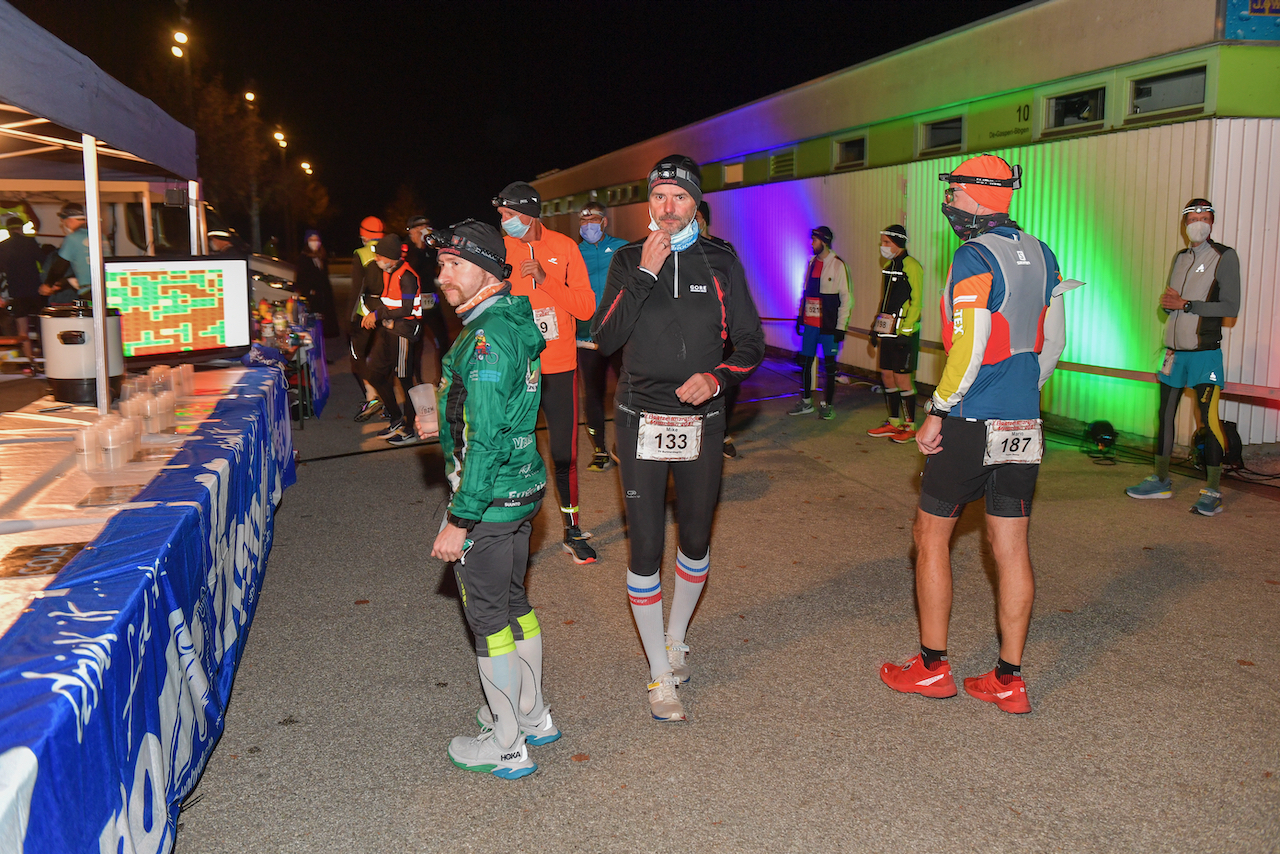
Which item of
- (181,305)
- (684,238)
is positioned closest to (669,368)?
(684,238)

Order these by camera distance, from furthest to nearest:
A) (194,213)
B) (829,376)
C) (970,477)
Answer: (829,376), (194,213), (970,477)

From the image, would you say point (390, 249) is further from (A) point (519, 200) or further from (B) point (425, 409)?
(B) point (425, 409)

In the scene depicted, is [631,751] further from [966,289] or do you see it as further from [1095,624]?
[1095,624]

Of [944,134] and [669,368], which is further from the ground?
[944,134]

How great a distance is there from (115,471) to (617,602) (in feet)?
8.39

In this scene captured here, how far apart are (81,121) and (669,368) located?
318 cm

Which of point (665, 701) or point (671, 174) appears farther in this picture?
point (665, 701)

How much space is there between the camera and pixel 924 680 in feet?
13.1

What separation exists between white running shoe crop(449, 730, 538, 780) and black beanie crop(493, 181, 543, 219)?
2.85m

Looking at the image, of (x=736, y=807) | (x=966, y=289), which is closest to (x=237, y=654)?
(x=736, y=807)

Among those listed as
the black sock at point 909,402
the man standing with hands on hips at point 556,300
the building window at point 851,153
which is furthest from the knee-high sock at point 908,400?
the building window at point 851,153

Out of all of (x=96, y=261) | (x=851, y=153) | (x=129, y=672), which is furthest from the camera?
(x=851, y=153)

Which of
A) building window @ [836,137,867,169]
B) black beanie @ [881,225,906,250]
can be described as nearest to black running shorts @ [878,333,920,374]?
black beanie @ [881,225,906,250]

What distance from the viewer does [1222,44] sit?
7688 mm
